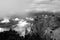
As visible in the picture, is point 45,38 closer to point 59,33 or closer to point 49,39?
point 49,39

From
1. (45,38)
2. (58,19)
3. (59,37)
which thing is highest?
(58,19)

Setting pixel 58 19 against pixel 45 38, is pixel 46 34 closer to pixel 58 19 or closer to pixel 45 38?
pixel 45 38

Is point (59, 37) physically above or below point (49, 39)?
above

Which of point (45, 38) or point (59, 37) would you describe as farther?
Result: point (45, 38)

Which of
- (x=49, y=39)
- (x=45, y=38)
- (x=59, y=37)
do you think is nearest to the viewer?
(x=59, y=37)

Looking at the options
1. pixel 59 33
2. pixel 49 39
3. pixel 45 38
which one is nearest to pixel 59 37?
pixel 59 33

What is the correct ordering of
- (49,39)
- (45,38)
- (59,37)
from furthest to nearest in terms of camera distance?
Answer: (45,38)
(49,39)
(59,37)

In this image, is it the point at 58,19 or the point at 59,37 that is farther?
the point at 58,19

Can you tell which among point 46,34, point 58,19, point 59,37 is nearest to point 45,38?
point 46,34

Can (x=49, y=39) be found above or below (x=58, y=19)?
below
